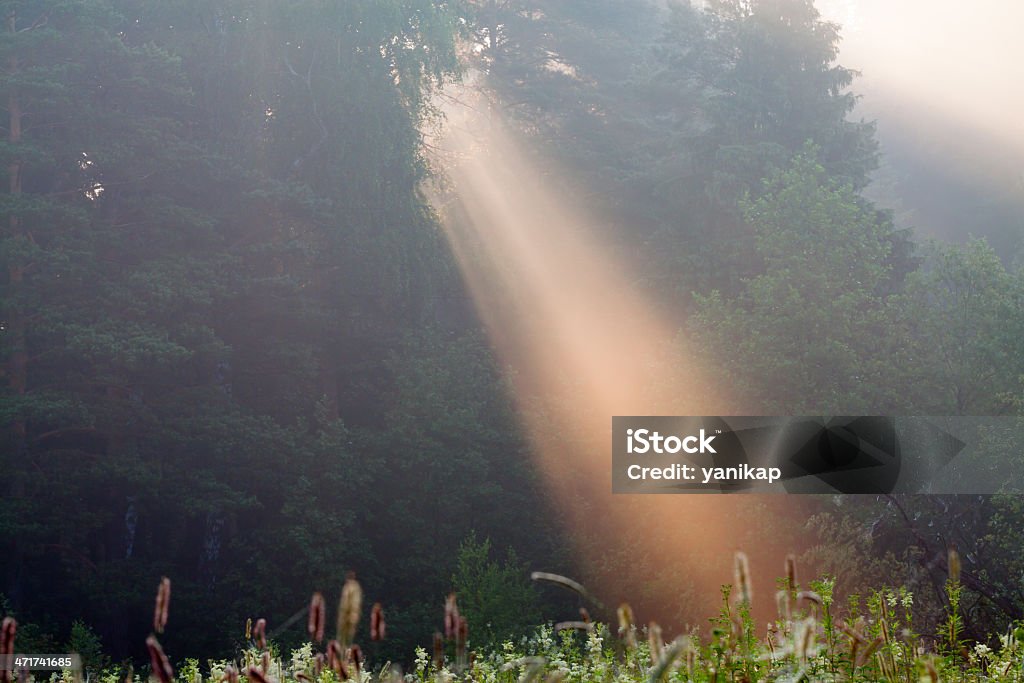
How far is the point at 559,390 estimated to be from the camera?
30891mm

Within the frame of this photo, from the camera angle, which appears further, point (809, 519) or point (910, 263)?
point (910, 263)

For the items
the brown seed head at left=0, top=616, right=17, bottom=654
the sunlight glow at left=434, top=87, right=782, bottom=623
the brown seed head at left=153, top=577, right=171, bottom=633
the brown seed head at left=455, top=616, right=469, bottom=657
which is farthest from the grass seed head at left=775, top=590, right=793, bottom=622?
the sunlight glow at left=434, top=87, right=782, bottom=623

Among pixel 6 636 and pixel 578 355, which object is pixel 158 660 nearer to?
pixel 6 636

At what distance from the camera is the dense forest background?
75.0 feet

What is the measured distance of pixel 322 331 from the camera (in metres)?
28.7

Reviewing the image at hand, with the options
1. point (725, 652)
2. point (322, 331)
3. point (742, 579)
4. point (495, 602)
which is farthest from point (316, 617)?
point (322, 331)

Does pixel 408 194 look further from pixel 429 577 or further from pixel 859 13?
pixel 859 13

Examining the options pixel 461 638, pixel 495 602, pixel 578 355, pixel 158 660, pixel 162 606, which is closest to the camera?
pixel 158 660

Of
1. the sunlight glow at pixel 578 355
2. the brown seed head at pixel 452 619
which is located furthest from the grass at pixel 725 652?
the sunlight glow at pixel 578 355

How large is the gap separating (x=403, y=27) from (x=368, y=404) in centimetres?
923

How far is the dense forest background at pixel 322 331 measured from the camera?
22859 millimetres

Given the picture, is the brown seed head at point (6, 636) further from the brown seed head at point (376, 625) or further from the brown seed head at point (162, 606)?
the brown seed head at point (376, 625)

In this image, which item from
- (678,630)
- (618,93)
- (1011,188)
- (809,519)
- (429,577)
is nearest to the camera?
(809,519)

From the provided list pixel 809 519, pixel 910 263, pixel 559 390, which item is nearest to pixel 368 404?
pixel 559 390
